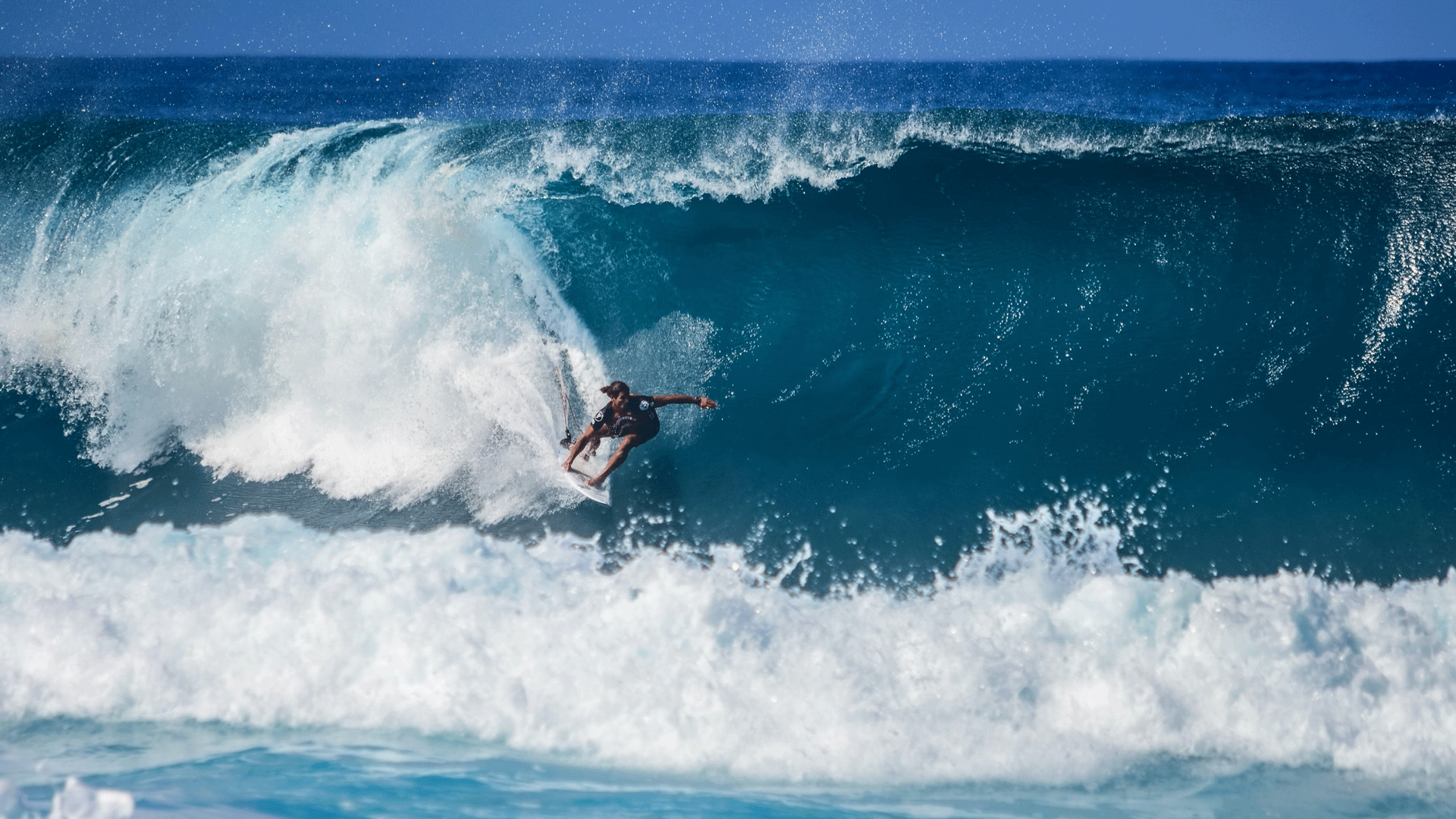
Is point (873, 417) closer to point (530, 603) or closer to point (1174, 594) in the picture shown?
point (1174, 594)

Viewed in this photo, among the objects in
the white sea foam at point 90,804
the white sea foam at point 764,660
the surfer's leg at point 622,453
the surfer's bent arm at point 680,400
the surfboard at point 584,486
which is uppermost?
the surfer's bent arm at point 680,400

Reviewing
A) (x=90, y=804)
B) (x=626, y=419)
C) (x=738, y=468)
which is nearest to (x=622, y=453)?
(x=626, y=419)

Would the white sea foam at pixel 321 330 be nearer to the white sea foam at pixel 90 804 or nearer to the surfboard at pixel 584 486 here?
the surfboard at pixel 584 486

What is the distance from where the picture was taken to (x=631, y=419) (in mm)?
5938

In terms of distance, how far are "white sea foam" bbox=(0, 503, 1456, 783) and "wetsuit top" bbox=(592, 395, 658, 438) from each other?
0.88 metres

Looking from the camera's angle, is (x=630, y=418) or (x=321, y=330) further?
(x=321, y=330)

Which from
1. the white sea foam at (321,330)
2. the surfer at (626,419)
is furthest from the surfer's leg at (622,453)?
the white sea foam at (321,330)

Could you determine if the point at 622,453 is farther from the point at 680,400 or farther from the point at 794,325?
the point at 794,325

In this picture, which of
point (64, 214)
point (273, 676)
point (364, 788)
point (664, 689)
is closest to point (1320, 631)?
point (664, 689)

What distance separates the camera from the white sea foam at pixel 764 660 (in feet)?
15.7

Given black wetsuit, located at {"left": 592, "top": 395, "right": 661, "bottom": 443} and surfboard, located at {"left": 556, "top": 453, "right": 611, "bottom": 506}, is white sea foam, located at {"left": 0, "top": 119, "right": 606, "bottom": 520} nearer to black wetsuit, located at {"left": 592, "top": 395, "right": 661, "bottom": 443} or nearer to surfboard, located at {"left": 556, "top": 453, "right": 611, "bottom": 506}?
surfboard, located at {"left": 556, "top": 453, "right": 611, "bottom": 506}

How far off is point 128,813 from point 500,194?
5141mm

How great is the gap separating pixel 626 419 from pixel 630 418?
0.12 ft

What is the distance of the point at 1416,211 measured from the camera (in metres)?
7.52
